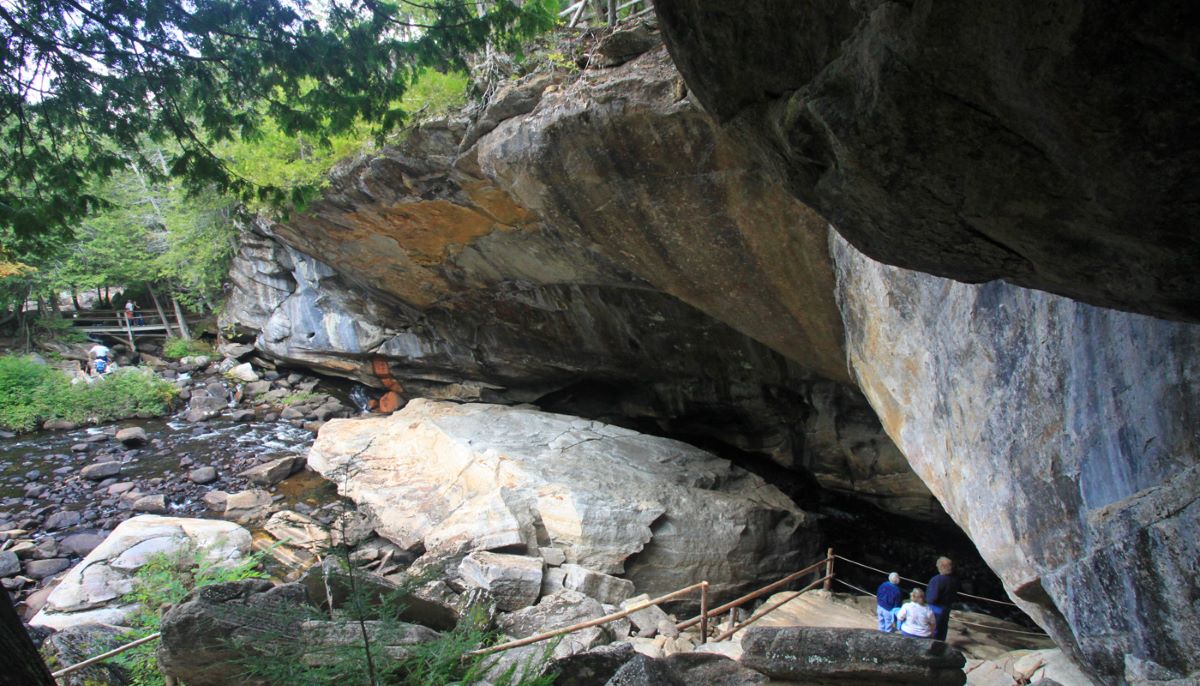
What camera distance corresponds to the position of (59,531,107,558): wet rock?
9805 mm

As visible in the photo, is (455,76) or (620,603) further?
(455,76)

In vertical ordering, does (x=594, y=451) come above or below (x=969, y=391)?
below

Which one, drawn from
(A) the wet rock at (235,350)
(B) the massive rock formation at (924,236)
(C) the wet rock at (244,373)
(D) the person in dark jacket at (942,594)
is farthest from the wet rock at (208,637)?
(A) the wet rock at (235,350)

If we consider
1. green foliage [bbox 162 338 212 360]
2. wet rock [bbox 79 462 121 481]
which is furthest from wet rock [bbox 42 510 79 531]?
green foliage [bbox 162 338 212 360]

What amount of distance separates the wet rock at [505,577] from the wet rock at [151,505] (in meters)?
7.21

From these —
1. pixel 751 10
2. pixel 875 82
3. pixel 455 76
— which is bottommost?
pixel 875 82

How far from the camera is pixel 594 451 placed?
10.1 metres

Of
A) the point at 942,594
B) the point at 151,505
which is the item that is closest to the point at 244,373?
the point at 151,505

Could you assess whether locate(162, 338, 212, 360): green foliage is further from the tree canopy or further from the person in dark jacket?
the person in dark jacket

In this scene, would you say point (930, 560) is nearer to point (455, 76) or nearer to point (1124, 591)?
point (1124, 591)

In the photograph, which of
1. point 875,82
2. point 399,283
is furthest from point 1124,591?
point 399,283

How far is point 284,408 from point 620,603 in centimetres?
1234

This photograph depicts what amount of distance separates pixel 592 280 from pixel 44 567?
8.81m

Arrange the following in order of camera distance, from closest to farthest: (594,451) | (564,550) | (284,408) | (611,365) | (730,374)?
1. (564,550)
2. (594,451)
3. (730,374)
4. (611,365)
5. (284,408)
